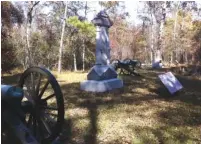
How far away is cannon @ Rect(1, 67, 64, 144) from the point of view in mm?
4117

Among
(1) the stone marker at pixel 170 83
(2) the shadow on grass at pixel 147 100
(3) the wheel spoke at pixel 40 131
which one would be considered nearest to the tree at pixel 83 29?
(2) the shadow on grass at pixel 147 100

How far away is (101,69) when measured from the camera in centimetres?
1188

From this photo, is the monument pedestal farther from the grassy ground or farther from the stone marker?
the stone marker

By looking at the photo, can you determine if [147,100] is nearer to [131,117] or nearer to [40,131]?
[131,117]

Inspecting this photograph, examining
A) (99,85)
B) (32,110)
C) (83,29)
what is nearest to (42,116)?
(32,110)

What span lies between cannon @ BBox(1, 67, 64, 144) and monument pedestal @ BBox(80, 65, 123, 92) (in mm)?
5954

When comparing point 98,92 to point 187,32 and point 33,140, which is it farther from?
point 187,32

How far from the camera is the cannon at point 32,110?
13.5 feet

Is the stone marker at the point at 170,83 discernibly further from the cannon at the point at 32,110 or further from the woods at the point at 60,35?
the woods at the point at 60,35

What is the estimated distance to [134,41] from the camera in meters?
57.0

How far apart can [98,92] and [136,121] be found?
3.80 meters

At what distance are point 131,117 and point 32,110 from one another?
357 cm

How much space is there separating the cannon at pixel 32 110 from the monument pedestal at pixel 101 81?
19.5ft

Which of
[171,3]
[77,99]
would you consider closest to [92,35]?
[171,3]
